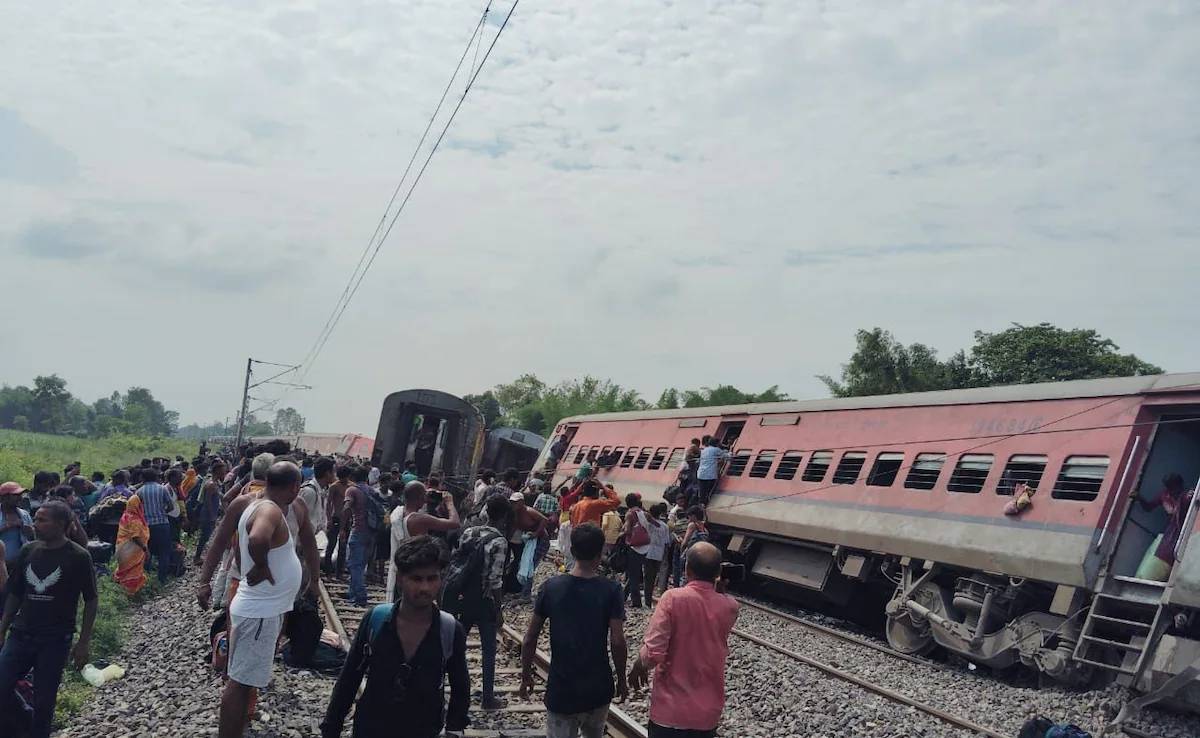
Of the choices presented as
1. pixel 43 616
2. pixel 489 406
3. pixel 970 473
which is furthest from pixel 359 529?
pixel 489 406

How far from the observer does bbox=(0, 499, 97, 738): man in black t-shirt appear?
601 cm

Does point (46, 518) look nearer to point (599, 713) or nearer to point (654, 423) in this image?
point (599, 713)

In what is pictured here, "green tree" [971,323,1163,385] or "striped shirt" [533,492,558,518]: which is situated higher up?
"green tree" [971,323,1163,385]

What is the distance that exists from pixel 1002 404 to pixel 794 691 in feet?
16.8

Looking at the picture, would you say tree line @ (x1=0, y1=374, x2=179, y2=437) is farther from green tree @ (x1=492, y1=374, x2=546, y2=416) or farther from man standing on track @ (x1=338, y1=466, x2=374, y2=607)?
man standing on track @ (x1=338, y1=466, x2=374, y2=607)

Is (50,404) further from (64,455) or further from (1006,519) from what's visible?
(1006,519)

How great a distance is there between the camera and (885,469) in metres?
13.6

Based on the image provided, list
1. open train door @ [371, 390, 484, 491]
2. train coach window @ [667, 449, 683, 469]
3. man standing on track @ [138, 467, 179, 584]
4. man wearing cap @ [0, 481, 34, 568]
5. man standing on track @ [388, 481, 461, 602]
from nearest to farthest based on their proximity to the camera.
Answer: man wearing cap @ [0, 481, 34, 568] → man standing on track @ [388, 481, 461, 602] → man standing on track @ [138, 467, 179, 584] → train coach window @ [667, 449, 683, 469] → open train door @ [371, 390, 484, 491]

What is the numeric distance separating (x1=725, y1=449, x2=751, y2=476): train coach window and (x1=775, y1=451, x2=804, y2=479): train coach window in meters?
1.03

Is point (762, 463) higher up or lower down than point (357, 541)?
higher up

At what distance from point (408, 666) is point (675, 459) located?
15.6 meters

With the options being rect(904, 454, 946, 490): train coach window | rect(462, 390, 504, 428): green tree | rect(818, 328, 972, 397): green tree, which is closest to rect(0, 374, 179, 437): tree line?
rect(462, 390, 504, 428): green tree

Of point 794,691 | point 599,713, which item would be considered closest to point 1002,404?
point 794,691

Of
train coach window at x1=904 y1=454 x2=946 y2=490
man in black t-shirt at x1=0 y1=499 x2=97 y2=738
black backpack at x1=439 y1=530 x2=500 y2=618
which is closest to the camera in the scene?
man in black t-shirt at x1=0 y1=499 x2=97 y2=738
